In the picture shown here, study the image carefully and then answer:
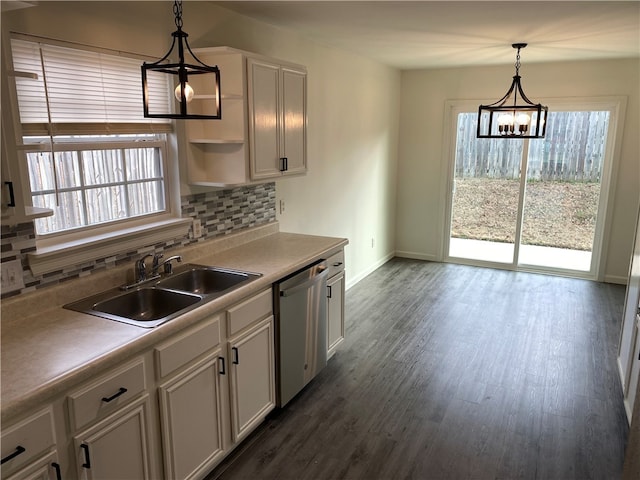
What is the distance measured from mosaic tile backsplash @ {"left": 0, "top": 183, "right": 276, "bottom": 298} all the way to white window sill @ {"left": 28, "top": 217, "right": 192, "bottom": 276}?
35mm

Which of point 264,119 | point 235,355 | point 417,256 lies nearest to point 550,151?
→ point 417,256

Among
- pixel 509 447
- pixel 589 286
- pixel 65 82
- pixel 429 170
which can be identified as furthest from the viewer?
pixel 429 170

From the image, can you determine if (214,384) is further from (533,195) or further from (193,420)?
(533,195)

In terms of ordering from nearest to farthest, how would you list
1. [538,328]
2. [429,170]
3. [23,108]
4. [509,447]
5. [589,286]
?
1. [23,108]
2. [509,447]
3. [538,328]
4. [589,286]
5. [429,170]

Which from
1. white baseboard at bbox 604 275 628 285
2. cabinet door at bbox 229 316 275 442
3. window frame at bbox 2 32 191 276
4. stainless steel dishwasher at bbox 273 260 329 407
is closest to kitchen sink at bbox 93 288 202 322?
window frame at bbox 2 32 191 276

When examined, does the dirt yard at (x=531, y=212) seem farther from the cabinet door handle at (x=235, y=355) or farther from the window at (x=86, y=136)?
the cabinet door handle at (x=235, y=355)

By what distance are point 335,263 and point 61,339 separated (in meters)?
1.94

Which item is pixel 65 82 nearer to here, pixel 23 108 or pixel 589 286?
pixel 23 108

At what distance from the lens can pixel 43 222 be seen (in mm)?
2217

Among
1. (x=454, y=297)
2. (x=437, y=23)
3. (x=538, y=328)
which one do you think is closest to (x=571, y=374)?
(x=538, y=328)

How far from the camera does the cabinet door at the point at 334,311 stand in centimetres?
342

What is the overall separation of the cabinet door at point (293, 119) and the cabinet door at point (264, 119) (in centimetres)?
9

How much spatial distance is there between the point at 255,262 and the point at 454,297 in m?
2.86

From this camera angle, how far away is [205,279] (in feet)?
9.22
